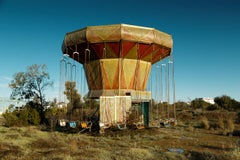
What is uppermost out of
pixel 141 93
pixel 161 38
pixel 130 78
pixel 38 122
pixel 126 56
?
pixel 161 38

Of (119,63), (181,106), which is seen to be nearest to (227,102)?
(181,106)

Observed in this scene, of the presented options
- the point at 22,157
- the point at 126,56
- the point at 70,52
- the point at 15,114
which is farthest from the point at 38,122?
the point at 22,157

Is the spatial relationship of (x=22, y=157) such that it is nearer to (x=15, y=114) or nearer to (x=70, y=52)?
(x=70, y=52)

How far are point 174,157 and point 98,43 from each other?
41.0 feet

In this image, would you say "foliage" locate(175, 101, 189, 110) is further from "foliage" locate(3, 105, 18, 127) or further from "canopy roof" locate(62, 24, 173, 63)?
"foliage" locate(3, 105, 18, 127)

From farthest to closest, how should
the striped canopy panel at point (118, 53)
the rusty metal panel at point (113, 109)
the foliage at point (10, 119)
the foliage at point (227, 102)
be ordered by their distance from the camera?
the foliage at point (227, 102)
the foliage at point (10, 119)
the striped canopy panel at point (118, 53)
the rusty metal panel at point (113, 109)

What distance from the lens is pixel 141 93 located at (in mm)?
21609

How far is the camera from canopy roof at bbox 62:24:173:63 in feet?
60.5

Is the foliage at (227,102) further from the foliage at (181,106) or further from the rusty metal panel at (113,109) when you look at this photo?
the rusty metal panel at (113,109)

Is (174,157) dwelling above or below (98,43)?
below

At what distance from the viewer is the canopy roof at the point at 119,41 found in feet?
60.5

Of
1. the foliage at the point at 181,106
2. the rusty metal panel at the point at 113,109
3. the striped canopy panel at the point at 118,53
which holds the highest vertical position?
the striped canopy panel at the point at 118,53

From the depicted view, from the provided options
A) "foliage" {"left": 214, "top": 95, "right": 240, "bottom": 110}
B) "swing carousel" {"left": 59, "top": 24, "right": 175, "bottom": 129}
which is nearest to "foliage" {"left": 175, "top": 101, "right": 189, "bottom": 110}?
"foliage" {"left": 214, "top": 95, "right": 240, "bottom": 110}

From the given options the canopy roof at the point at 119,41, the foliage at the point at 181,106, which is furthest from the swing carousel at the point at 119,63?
the foliage at the point at 181,106
